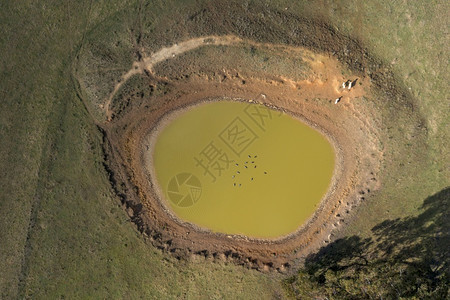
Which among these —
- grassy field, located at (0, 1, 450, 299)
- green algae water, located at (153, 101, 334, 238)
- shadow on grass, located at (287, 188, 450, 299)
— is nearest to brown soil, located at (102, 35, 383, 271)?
green algae water, located at (153, 101, 334, 238)

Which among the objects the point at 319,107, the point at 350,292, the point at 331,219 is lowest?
the point at 350,292

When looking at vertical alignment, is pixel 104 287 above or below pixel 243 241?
above

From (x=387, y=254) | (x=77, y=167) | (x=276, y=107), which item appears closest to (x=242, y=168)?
(x=276, y=107)

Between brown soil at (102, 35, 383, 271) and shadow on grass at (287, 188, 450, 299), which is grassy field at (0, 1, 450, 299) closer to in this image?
brown soil at (102, 35, 383, 271)

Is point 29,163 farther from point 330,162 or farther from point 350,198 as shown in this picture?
point 350,198

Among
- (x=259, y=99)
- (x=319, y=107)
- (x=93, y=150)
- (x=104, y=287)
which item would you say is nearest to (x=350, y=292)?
(x=319, y=107)

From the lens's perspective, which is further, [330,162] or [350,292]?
[330,162]
